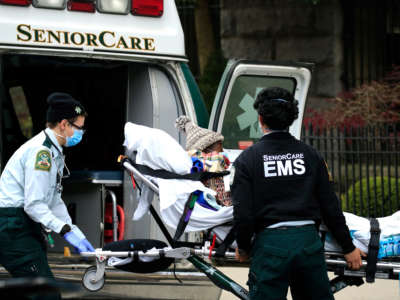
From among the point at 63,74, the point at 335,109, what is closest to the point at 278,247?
the point at 63,74

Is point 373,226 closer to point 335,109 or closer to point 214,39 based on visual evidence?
point 335,109

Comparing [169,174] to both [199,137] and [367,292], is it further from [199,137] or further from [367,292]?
[367,292]

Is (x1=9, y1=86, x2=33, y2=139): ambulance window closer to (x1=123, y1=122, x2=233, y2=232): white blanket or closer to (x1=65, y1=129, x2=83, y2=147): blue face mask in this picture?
(x1=123, y1=122, x2=233, y2=232): white blanket

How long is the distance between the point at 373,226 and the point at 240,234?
0.97 metres

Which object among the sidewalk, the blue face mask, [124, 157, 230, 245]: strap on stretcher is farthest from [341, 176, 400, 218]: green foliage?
the blue face mask

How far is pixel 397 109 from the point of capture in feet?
45.8

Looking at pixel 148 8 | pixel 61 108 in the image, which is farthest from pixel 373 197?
pixel 61 108

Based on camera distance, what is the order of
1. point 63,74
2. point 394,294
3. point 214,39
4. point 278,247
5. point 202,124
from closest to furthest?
point 278,247 < point 202,124 < point 394,294 < point 63,74 < point 214,39

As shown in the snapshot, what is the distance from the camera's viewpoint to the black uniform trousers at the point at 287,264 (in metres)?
4.76

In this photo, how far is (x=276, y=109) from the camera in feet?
16.3

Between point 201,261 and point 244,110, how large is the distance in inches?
87.5

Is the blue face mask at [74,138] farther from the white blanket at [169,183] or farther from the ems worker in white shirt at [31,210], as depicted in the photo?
the white blanket at [169,183]

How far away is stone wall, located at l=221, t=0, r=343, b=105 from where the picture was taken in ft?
48.4

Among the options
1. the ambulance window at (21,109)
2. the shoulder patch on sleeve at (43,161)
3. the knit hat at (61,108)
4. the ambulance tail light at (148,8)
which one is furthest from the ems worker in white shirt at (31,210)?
the ambulance window at (21,109)
